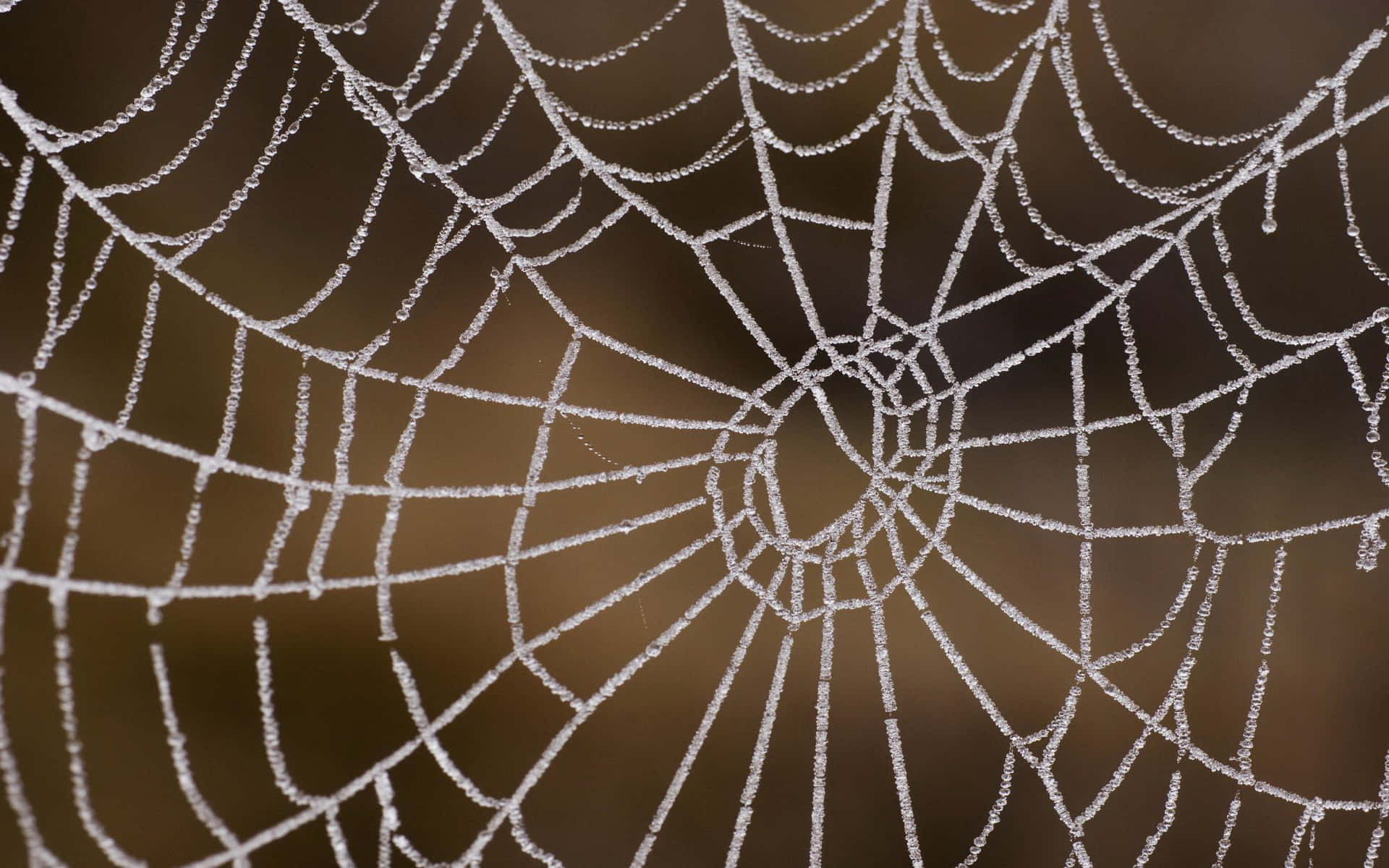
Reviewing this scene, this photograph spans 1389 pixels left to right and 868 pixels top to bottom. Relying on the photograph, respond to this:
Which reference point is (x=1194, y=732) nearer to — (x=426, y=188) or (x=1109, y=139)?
(x=1109, y=139)

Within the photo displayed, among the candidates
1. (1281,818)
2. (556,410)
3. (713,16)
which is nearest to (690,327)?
(556,410)

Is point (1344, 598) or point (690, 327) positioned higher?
point (690, 327)

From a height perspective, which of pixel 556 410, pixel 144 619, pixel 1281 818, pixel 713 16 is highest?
pixel 713 16

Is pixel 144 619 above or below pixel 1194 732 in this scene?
above

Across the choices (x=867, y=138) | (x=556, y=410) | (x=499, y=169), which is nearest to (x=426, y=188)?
(x=499, y=169)

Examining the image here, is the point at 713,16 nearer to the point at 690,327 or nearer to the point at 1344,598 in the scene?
the point at 690,327

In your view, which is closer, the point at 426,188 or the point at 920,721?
the point at 426,188
